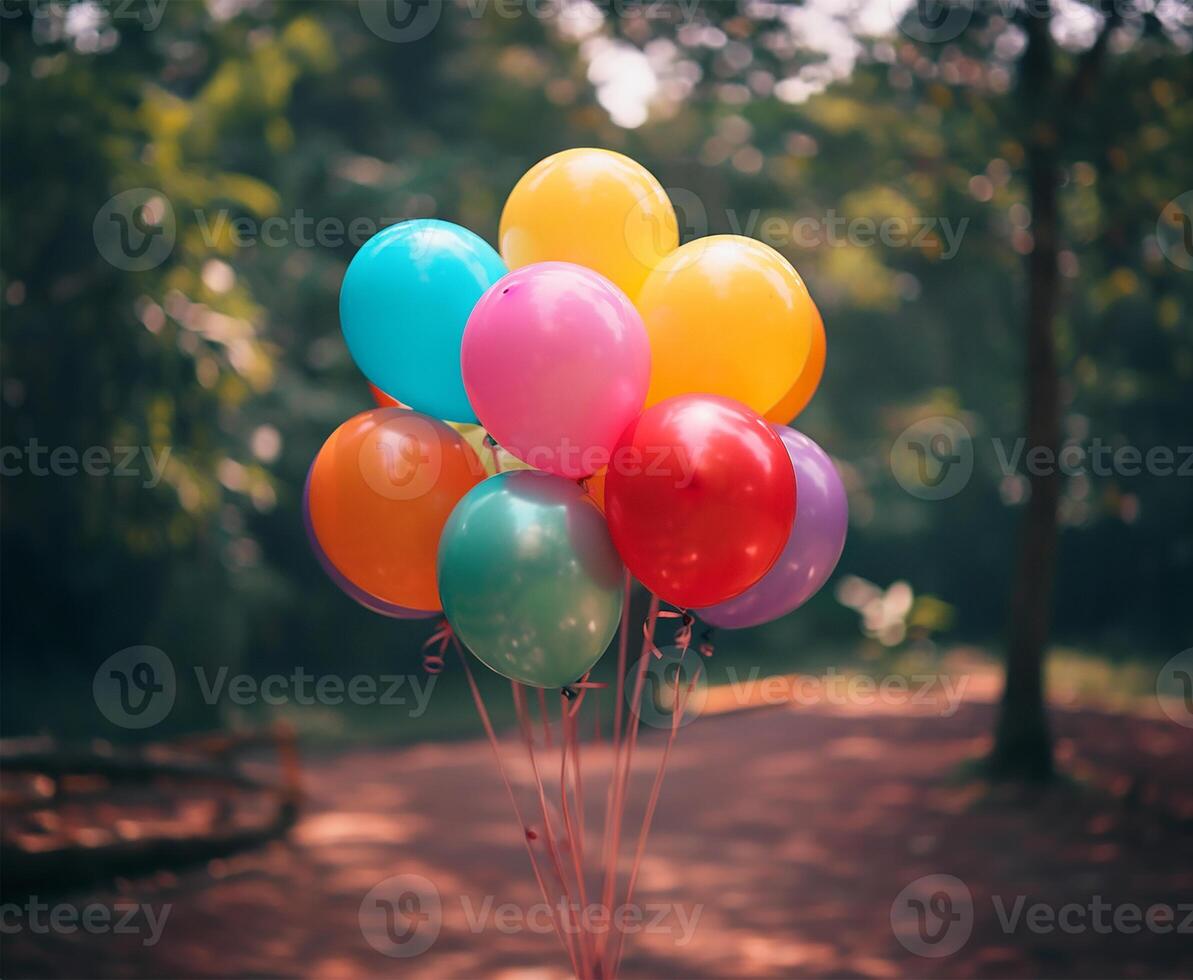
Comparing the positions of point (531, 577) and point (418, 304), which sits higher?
point (418, 304)

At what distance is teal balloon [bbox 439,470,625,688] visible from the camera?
2541 millimetres

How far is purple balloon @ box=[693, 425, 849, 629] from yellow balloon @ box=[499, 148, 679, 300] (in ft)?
2.07

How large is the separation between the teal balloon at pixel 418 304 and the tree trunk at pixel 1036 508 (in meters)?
5.61

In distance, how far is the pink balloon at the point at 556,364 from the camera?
8.41ft

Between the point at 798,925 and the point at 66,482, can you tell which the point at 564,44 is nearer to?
the point at 66,482

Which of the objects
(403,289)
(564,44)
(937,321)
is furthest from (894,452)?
(403,289)

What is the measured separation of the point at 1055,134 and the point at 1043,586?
3.02 metres

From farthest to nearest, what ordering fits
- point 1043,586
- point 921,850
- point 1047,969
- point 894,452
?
1. point 894,452
2. point 1043,586
3. point 921,850
4. point 1047,969

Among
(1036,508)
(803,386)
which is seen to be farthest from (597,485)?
(1036,508)

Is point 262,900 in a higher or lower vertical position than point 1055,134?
lower

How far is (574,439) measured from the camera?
2648 mm

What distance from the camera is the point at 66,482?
6.55m

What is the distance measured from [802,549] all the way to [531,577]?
873 mm

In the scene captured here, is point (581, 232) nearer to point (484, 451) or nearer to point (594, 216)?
point (594, 216)
